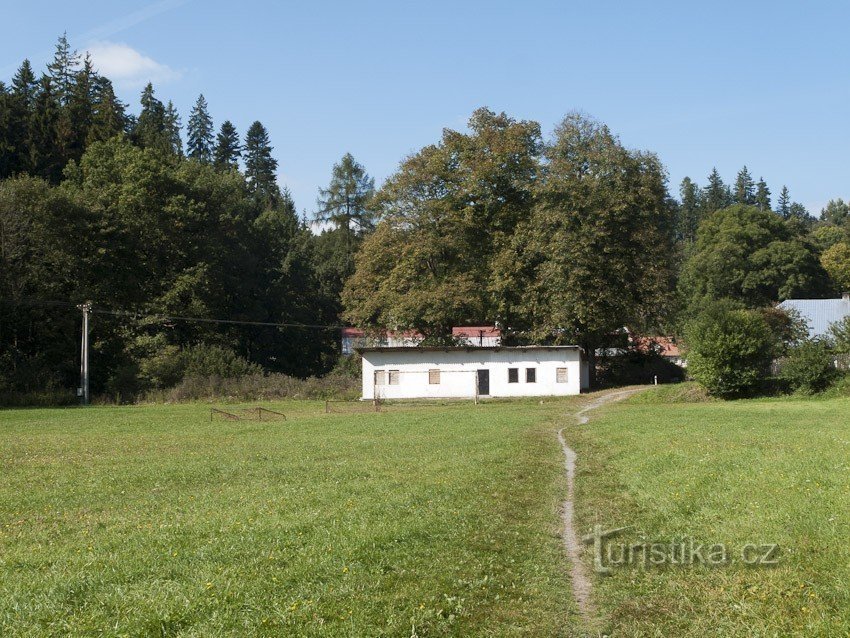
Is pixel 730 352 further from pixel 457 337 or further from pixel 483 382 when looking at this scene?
pixel 457 337

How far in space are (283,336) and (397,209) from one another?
78.0 feet

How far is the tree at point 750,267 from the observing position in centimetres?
8975

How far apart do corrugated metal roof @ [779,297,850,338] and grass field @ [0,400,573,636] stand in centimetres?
6275

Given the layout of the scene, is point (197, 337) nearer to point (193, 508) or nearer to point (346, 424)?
point (346, 424)

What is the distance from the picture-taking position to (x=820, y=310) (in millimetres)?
77125

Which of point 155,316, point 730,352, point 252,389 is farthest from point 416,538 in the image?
point 155,316

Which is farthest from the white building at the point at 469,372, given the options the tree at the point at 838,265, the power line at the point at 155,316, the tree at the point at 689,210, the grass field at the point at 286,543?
the tree at the point at 689,210

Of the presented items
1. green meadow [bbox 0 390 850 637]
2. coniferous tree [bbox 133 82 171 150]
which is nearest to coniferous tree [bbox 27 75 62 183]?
coniferous tree [bbox 133 82 171 150]

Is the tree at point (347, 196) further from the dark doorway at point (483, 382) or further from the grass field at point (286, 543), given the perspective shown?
the grass field at point (286, 543)

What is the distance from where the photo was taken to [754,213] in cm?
9525

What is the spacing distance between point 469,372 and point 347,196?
50.1 m

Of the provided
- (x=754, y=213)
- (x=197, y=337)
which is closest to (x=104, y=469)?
(x=197, y=337)

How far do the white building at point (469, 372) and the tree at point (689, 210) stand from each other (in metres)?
98.5

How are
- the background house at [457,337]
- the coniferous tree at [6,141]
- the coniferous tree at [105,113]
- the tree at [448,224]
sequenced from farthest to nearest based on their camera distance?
the coniferous tree at [105,113]
the coniferous tree at [6,141]
the background house at [457,337]
the tree at [448,224]
